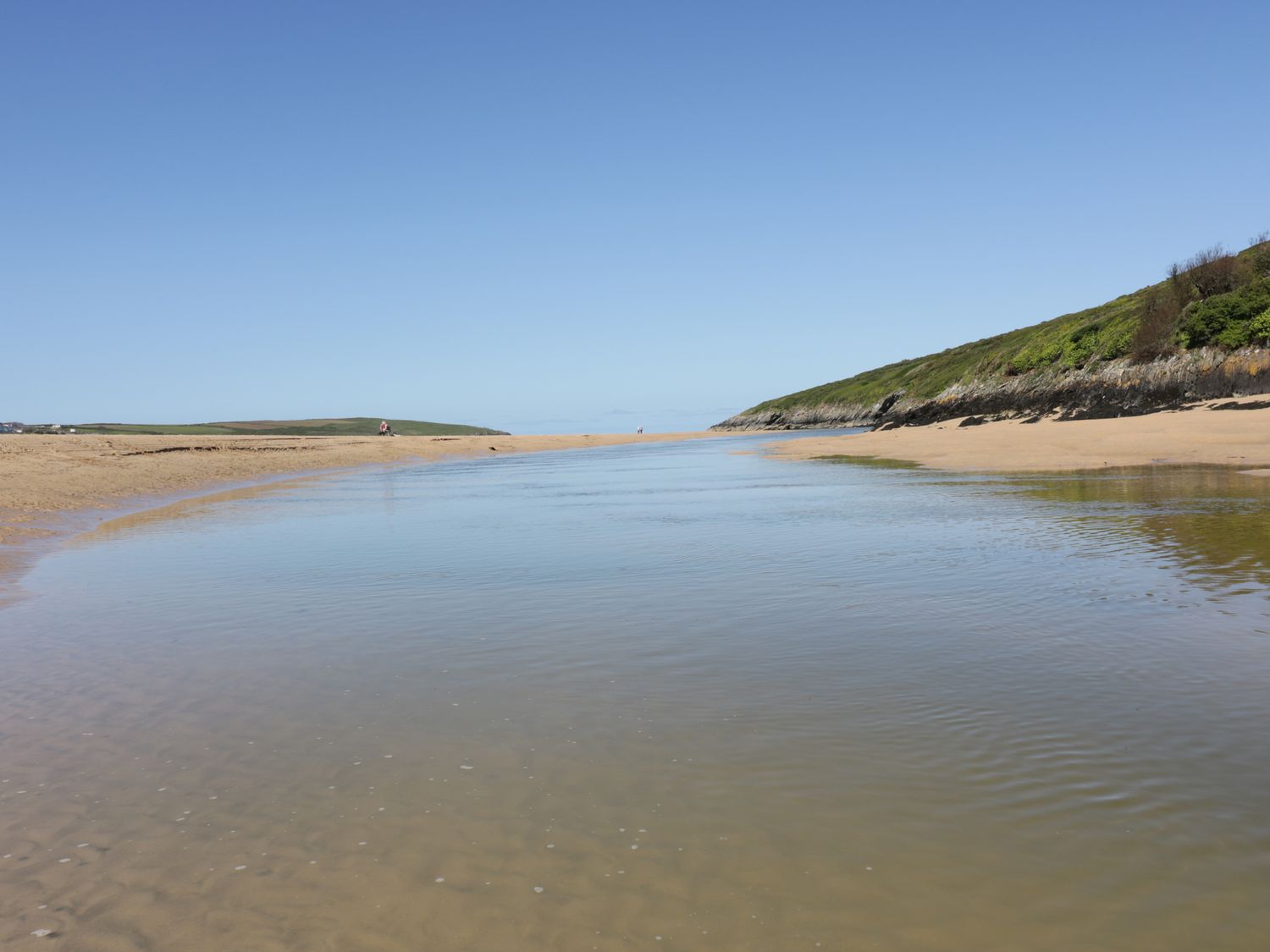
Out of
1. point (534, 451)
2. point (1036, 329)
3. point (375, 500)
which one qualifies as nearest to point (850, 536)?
point (375, 500)

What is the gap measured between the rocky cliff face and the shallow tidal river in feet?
107

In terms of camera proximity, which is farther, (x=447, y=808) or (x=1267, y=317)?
(x=1267, y=317)

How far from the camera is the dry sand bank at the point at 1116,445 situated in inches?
907

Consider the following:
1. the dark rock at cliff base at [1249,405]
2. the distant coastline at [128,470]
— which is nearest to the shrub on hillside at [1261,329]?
the dark rock at cliff base at [1249,405]

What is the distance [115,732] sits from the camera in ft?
17.3

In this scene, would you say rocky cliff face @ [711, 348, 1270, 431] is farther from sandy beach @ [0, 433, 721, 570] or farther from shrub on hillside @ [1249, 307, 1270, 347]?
sandy beach @ [0, 433, 721, 570]

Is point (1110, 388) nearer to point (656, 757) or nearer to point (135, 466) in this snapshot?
point (135, 466)

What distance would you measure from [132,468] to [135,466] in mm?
723

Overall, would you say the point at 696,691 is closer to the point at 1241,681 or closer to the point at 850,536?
the point at 1241,681

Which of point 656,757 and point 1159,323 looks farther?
point 1159,323

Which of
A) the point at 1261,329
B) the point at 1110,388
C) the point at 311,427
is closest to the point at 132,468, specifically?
the point at 1110,388

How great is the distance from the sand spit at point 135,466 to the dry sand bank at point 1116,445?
22.5 m

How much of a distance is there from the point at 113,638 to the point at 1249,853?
823 centimetres

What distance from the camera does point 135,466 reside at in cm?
2953
